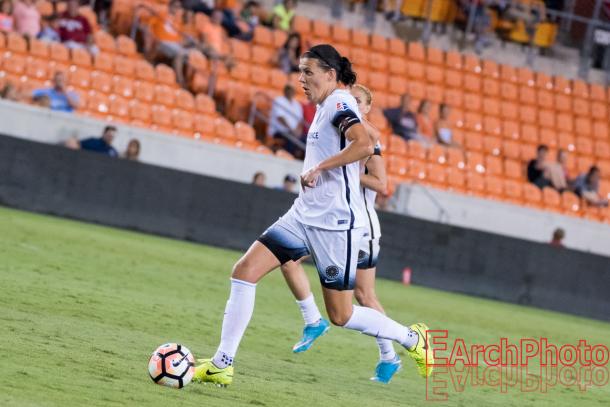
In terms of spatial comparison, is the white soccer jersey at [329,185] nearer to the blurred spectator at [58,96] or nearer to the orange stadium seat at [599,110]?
the blurred spectator at [58,96]

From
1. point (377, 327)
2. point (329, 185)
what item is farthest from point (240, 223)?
point (329, 185)

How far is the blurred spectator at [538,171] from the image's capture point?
87.1ft

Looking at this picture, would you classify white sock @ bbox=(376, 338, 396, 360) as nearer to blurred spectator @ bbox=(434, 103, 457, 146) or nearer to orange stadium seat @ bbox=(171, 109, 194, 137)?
orange stadium seat @ bbox=(171, 109, 194, 137)

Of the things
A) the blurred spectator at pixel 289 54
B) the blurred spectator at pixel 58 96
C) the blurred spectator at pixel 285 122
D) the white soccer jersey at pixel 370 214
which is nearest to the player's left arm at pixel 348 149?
the white soccer jersey at pixel 370 214

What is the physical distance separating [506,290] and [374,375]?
1197 cm

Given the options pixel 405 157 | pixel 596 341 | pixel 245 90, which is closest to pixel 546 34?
pixel 405 157

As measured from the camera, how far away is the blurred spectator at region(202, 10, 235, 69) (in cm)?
2467

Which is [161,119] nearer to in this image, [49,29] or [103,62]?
[103,62]

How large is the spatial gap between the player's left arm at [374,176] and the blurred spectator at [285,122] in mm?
13729

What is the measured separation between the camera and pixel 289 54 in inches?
1004

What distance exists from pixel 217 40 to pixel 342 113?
17442 millimetres

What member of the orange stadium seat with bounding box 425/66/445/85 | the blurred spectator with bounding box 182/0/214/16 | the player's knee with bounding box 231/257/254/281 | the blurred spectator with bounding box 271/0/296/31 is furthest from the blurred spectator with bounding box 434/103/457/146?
the player's knee with bounding box 231/257/254/281

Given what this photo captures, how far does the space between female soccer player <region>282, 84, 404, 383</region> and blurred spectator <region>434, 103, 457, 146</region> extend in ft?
54.5

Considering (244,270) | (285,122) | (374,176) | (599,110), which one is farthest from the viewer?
(599,110)
